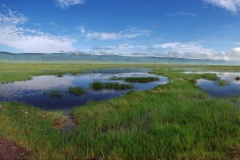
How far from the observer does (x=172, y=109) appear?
17391 millimetres

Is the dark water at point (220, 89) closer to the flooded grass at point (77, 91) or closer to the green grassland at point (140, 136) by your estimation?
the green grassland at point (140, 136)

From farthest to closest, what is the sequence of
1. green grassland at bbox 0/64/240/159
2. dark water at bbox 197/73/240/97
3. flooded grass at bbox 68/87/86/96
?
flooded grass at bbox 68/87/86/96 → dark water at bbox 197/73/240/97 → green grassland at bbox 0/64/240/159

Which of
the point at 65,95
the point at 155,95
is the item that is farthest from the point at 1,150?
the point at 65,95

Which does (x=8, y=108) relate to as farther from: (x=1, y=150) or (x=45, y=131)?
(x=1, y=150)

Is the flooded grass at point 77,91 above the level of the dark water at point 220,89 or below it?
below

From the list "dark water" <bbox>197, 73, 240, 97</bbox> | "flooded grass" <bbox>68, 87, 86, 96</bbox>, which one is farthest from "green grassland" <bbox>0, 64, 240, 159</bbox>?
"dark water" <bbox>197, 73, 240, 97</bbox>

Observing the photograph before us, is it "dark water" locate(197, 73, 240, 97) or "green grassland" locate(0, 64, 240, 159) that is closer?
"green grassland" locate(0, 64, 240, 159)

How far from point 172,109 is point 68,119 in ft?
29.6

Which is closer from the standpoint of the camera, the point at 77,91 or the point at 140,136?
the point at 140,136

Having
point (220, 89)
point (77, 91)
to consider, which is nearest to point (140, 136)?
point (77, 91)

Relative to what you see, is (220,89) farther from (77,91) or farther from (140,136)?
(140,136)

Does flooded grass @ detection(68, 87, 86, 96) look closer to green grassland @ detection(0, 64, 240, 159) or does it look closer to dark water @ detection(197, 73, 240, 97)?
green grassland @ detection(0, 64, 240, 159)

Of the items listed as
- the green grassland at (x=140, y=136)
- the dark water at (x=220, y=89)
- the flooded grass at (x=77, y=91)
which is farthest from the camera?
the flooded grass at (x=77, y=91)

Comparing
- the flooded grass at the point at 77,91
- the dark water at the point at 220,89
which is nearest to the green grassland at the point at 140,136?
the flooded grass at the point at 77,91
